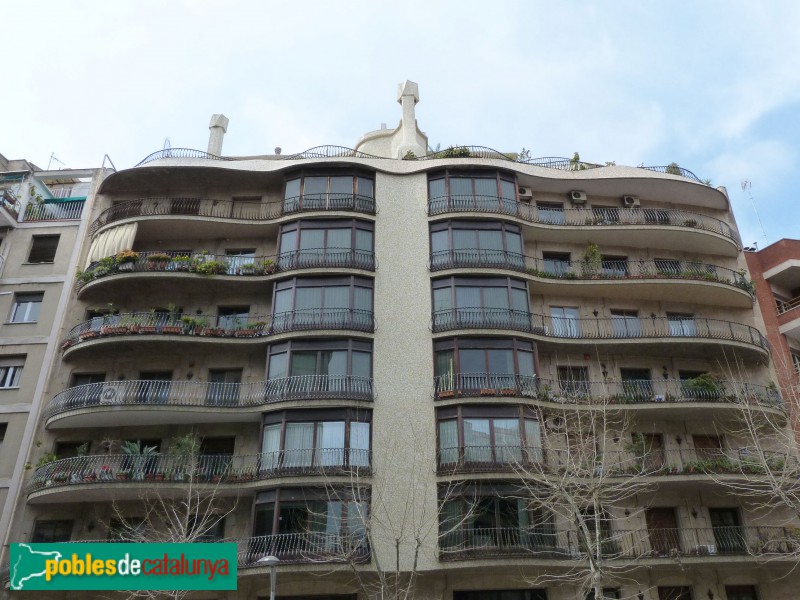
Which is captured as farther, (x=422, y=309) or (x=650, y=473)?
(x=422, y=309)

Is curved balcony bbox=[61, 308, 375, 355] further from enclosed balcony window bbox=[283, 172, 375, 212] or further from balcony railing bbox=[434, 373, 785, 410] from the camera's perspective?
enclosed balcony window bbox=[283, 172, 375, 212]

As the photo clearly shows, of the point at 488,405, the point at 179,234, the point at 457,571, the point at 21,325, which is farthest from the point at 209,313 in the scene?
the point at 457,571

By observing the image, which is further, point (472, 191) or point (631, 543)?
point (472, 191)

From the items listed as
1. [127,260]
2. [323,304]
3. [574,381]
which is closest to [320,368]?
[323,304]

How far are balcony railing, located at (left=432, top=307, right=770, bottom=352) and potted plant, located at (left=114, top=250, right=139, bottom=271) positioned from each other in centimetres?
1301

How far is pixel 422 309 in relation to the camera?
26.3 metres

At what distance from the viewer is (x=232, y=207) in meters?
30.0

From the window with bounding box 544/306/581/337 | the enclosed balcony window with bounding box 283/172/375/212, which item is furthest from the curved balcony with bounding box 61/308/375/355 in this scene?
the window with bounding box 544/306/581/337

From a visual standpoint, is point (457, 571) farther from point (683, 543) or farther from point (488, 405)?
point (683, 543)

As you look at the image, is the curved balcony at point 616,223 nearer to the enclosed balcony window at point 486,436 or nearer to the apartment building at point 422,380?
the apartment building at point 422,380

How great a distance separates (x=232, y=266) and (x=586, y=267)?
15.9 meters

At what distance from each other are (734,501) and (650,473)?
4.36 metres

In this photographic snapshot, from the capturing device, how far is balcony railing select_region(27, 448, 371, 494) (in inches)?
899

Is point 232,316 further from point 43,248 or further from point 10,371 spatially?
point 43,248
